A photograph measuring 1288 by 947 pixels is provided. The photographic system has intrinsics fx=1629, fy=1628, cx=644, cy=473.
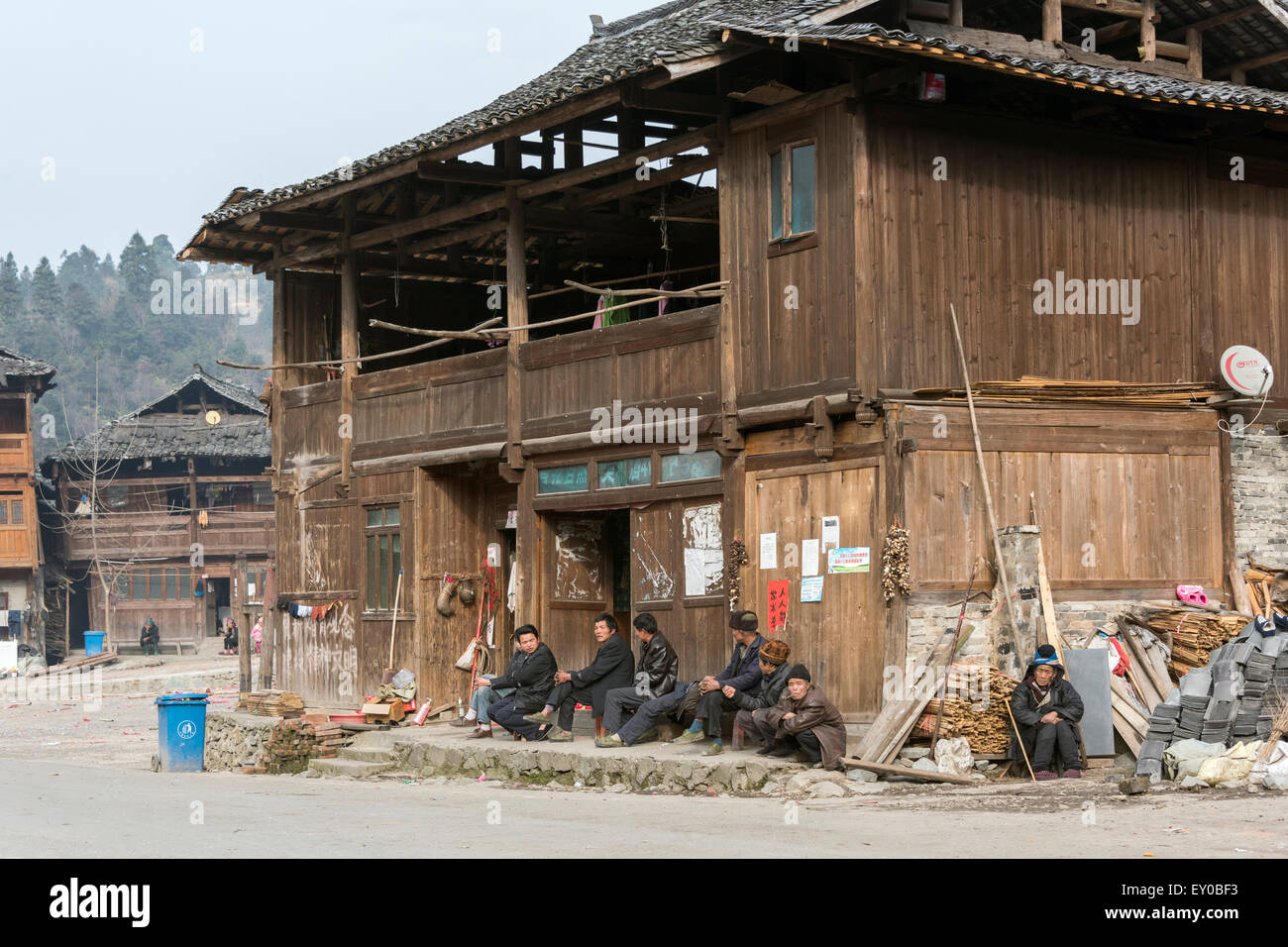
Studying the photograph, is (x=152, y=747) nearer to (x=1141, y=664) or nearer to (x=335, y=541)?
(x=335, y=541)

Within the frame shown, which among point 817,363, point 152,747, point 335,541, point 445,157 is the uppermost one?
point 445,157

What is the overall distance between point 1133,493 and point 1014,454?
1.50 meters

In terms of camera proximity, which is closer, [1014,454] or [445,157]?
[1014,454]

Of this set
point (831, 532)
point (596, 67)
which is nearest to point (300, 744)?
point (831, 532)

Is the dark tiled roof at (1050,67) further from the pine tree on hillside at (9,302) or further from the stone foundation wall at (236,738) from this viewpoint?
the pine tree on hillside at (9,302)

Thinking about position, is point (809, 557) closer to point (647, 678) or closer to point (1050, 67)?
point (647, 678)

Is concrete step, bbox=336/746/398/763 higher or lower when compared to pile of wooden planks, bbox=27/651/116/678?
higher

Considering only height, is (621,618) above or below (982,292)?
below

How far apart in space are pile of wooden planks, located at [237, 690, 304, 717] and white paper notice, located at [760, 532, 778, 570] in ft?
27.7

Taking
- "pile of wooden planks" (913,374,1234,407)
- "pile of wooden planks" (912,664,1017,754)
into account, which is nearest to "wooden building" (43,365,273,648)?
"pile of wooden planks" (913,374,1234,407)

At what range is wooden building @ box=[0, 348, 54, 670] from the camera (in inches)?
2045

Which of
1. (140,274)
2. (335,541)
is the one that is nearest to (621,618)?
(335,541)

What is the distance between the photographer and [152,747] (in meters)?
25.4

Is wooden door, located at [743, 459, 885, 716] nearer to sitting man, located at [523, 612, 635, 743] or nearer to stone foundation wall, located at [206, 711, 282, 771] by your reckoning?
sitting man, located at [523, 612, 635, 743]
